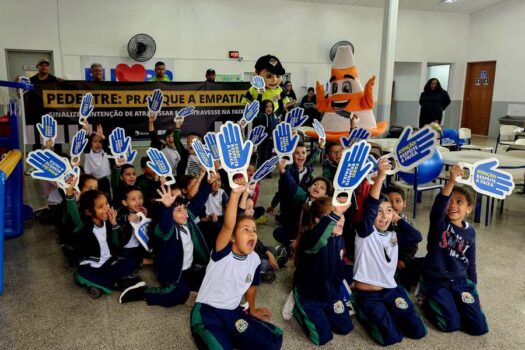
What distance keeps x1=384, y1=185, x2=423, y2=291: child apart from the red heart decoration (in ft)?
21.3

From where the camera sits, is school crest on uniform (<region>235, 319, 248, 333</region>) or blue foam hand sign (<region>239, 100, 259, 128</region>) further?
blue foam hand sign (<region>239, 100, 259, 128</region>)

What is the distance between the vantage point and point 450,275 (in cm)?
208

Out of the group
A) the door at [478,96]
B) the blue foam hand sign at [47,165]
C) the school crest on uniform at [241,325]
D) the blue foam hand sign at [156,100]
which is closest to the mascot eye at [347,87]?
the blue foam hand sign at [156,100]

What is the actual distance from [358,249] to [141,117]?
417 cm

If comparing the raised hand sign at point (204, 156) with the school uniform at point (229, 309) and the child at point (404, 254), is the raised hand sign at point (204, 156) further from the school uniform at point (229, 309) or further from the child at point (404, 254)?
the child at point (404, 254)

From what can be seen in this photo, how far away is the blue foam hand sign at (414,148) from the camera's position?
1969 millimetres

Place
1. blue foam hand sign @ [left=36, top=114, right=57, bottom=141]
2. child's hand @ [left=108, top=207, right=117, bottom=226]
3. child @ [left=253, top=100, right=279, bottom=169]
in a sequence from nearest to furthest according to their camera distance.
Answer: child's hand @ [left=108, top=207, right=117, bottom=226], blue foam hand sign @ [left=36, top=114, right=57, bottom=141], child @ [left=253, top=100, right=279, bottom=169]

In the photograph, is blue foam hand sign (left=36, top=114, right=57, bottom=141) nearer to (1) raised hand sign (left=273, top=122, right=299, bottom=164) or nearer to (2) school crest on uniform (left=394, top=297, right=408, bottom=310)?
(1) raised hand sign (left=273, top=122, right=299, bottom=164)

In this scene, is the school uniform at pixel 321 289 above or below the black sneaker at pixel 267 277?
above

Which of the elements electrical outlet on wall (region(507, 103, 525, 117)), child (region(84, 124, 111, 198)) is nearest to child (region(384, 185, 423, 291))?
child (region(84, 124, 111, 198))

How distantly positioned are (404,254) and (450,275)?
1.22 feet

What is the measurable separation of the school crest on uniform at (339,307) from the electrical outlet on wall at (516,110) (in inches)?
359

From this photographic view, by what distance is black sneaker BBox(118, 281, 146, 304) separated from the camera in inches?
87.6

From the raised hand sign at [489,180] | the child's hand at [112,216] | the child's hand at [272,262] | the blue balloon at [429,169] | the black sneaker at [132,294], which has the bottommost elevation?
the black sneaker at [132,294]
